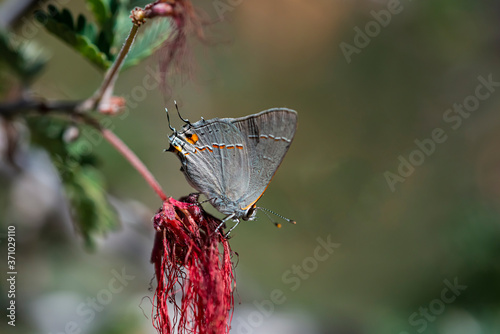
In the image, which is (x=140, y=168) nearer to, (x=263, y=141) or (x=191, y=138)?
(x=191, y=138)

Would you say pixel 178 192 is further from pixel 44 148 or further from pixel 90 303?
pixel 44 148
